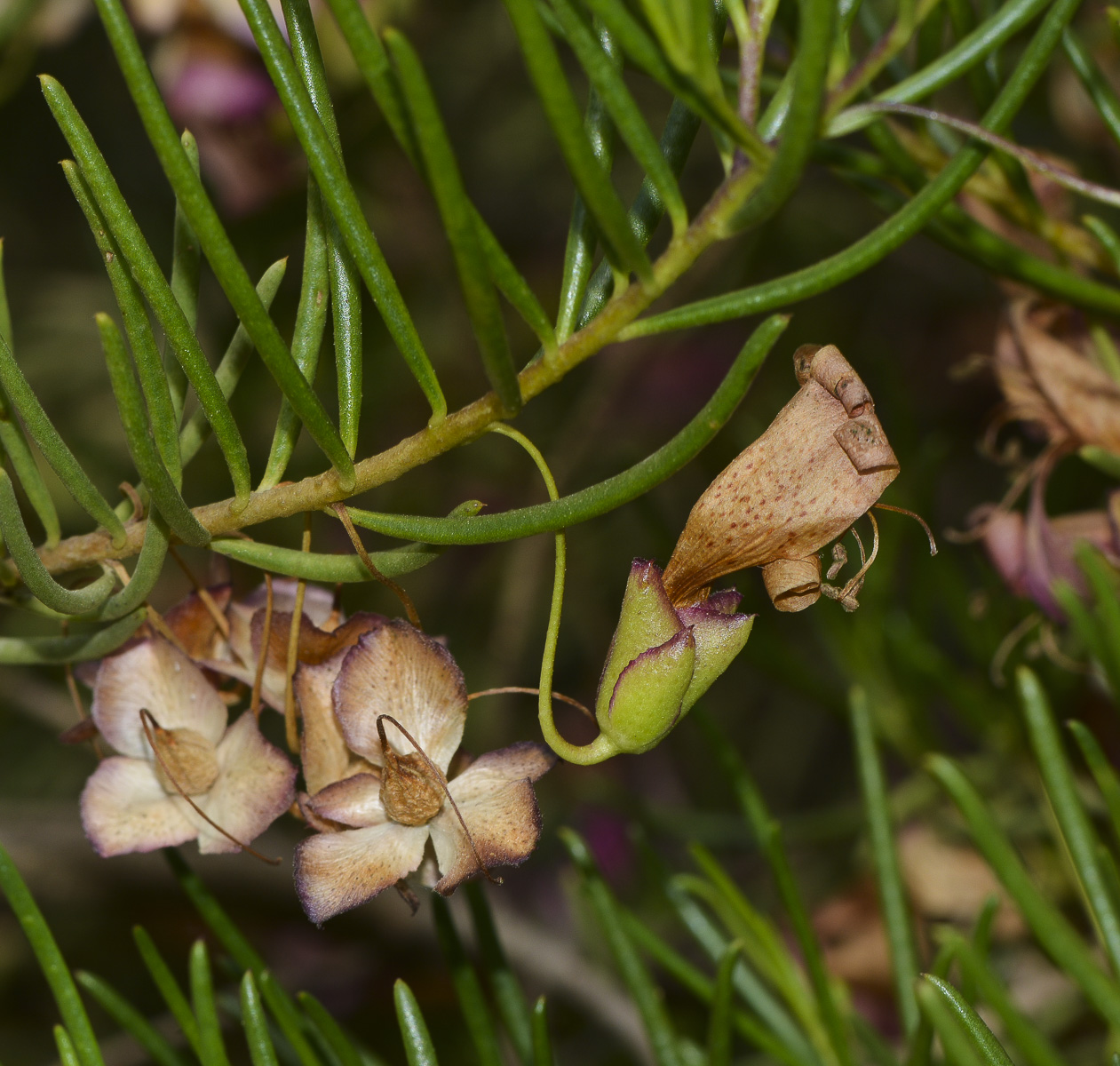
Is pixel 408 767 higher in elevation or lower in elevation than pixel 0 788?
higher

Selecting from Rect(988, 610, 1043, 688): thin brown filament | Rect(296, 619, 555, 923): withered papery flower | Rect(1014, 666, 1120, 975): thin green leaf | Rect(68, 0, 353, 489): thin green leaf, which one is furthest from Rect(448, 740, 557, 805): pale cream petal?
Rect(988, 610, 1043, 688): thin brown filament

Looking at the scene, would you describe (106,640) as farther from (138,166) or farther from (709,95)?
(138,166)

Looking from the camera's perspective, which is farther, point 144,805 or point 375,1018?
point 375,1018

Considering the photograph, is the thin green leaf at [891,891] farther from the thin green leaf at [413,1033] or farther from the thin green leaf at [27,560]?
the thin green leaf at [27,560]

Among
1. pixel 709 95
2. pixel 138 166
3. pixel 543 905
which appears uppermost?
pixel 138 166

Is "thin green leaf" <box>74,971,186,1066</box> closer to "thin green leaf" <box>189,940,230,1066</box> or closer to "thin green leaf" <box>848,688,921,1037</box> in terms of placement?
"thin green leaf" <box>189,940,230,1066</box>

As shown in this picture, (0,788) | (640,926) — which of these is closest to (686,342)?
(0,788)

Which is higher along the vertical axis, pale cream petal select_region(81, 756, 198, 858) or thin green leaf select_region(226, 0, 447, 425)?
thin green leaf select_region(226, 0, 447, 425)
